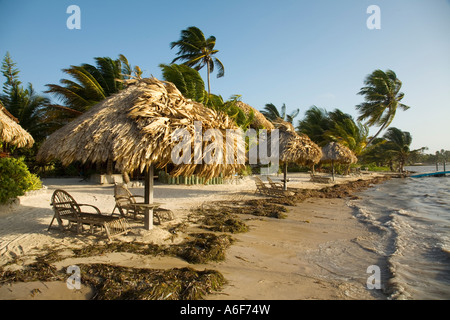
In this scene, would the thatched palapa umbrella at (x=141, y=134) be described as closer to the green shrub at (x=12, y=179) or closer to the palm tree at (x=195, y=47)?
the green shrub at (x=12, y=179)

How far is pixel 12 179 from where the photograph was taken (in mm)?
6605

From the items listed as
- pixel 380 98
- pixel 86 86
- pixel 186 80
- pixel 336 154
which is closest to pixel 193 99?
pixel 186 80

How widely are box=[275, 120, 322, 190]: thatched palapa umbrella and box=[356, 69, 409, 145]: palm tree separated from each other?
22687mm

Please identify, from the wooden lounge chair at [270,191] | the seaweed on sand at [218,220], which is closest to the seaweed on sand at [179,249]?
the seaweed on sand at [218,220]

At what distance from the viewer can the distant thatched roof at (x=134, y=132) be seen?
405 centimetres

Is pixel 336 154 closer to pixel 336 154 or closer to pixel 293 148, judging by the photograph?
pixel 336 154

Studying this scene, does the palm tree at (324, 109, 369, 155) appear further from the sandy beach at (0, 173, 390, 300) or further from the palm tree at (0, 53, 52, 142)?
the palm tree at (0, 53, 52, 142)

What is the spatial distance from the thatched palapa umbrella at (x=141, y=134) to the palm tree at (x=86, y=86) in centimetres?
994

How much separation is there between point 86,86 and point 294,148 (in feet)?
40.5

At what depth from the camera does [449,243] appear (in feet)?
18.3
